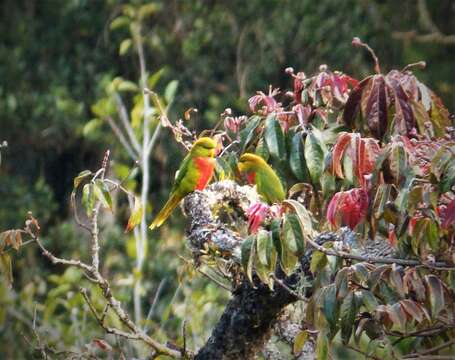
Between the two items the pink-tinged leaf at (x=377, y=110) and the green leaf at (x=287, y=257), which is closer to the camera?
the green leaf at (x=287, y=257)

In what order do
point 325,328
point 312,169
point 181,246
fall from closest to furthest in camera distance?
point 325,328 → point 312,169 → point 181,246

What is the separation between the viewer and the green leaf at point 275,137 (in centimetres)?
245

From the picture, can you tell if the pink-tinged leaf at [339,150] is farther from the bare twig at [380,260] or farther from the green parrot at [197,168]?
the green parrot at [197,168]

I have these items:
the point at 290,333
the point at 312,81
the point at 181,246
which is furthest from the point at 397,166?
the point at 181,246

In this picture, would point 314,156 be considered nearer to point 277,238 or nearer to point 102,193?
point 277,238

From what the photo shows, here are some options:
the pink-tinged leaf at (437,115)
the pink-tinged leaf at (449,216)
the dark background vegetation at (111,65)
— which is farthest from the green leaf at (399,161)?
the dark background vegetation at (111,65)

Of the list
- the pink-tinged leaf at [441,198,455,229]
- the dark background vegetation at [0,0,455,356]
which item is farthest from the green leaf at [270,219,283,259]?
the dark background vegetation at [0,0,455,356]

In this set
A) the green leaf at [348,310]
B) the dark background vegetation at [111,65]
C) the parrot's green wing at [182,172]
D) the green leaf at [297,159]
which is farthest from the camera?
the dark background vegetation at [111,65]

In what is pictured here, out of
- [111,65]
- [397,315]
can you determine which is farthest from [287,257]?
[111,65]

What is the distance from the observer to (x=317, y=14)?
7.04m

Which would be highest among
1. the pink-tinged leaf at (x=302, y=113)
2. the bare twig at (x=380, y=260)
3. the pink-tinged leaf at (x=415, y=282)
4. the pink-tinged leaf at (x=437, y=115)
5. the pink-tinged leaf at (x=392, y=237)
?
the pink-tinged leaf at (x=302, y=113)

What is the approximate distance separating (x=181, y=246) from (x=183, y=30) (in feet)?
5.73

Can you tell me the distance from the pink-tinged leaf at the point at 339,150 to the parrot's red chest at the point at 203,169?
52 centimetres

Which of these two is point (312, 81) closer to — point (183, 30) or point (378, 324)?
point (378, 324)
